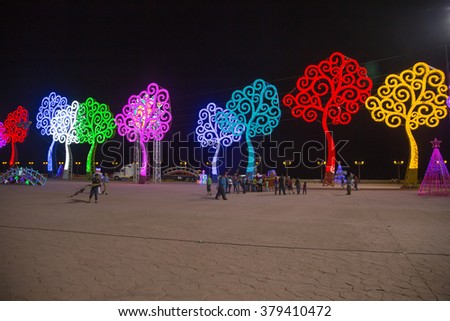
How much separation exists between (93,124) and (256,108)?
918 inches

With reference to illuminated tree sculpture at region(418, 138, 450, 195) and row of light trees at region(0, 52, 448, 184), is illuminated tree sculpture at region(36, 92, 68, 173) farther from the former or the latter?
illuminated tree sculpture at region(418, 138, 450, 195)

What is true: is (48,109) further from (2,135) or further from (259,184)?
(259,184)

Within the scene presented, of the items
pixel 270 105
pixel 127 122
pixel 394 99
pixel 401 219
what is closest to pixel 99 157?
pixel 127 122

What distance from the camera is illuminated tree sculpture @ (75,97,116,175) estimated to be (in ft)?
142

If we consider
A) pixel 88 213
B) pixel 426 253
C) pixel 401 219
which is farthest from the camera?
pixel 88 213

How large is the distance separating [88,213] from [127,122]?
95.4 ft

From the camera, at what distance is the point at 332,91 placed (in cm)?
2902

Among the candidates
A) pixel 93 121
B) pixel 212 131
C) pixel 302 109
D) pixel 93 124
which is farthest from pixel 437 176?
pixel 93 124

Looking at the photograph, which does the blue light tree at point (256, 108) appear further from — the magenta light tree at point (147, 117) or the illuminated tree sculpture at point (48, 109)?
the illuminated tree sculpture at point (48, 109)

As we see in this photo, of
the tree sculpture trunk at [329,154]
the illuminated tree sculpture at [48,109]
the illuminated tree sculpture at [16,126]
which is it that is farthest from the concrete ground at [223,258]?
the illuminated tree sculpture at [16,126]

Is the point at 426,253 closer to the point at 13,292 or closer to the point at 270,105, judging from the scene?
the point at 13,292

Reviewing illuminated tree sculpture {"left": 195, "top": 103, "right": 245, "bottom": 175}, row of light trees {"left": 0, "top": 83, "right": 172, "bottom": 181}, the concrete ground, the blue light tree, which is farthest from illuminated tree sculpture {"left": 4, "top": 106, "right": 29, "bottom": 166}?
the concrete ground

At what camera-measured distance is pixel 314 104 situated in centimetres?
2947

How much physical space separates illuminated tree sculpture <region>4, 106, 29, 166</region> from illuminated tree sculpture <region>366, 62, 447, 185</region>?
47.5 meters
